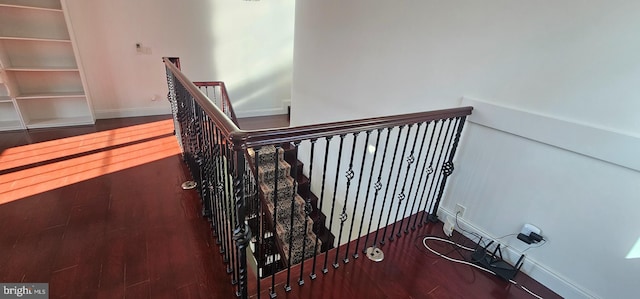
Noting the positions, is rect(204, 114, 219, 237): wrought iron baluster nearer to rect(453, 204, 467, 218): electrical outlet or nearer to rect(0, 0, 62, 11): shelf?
rect(453, 204, 467, 218): electrical outlet

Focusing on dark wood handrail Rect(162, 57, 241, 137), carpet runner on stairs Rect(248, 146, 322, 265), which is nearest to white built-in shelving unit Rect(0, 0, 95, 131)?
carpet runner on stairs Rect(248, 146, 322, 265)

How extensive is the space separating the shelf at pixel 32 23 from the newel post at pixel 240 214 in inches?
165

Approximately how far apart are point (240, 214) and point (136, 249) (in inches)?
44.3

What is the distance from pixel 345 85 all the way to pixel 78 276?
273 cm

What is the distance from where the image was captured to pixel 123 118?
4.36 m

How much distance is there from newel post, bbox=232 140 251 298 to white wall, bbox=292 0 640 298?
1622 millimetres

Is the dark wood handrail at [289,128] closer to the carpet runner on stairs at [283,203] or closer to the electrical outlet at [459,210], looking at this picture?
the electrical outlet at [459,210]

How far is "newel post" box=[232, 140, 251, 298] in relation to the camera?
Result: 1.00 metres

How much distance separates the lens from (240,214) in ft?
3.63

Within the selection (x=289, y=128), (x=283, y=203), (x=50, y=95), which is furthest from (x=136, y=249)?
(x=50, y=95)

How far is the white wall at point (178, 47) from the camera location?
398cm

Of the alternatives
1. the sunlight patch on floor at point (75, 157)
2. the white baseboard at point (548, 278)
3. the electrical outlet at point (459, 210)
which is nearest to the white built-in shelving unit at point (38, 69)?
the sunlight patch on floor at point (75, 157)

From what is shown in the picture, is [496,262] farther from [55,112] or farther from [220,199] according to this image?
[55,112]

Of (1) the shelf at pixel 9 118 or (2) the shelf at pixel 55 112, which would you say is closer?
(1) the shelf at pixel 9 118
